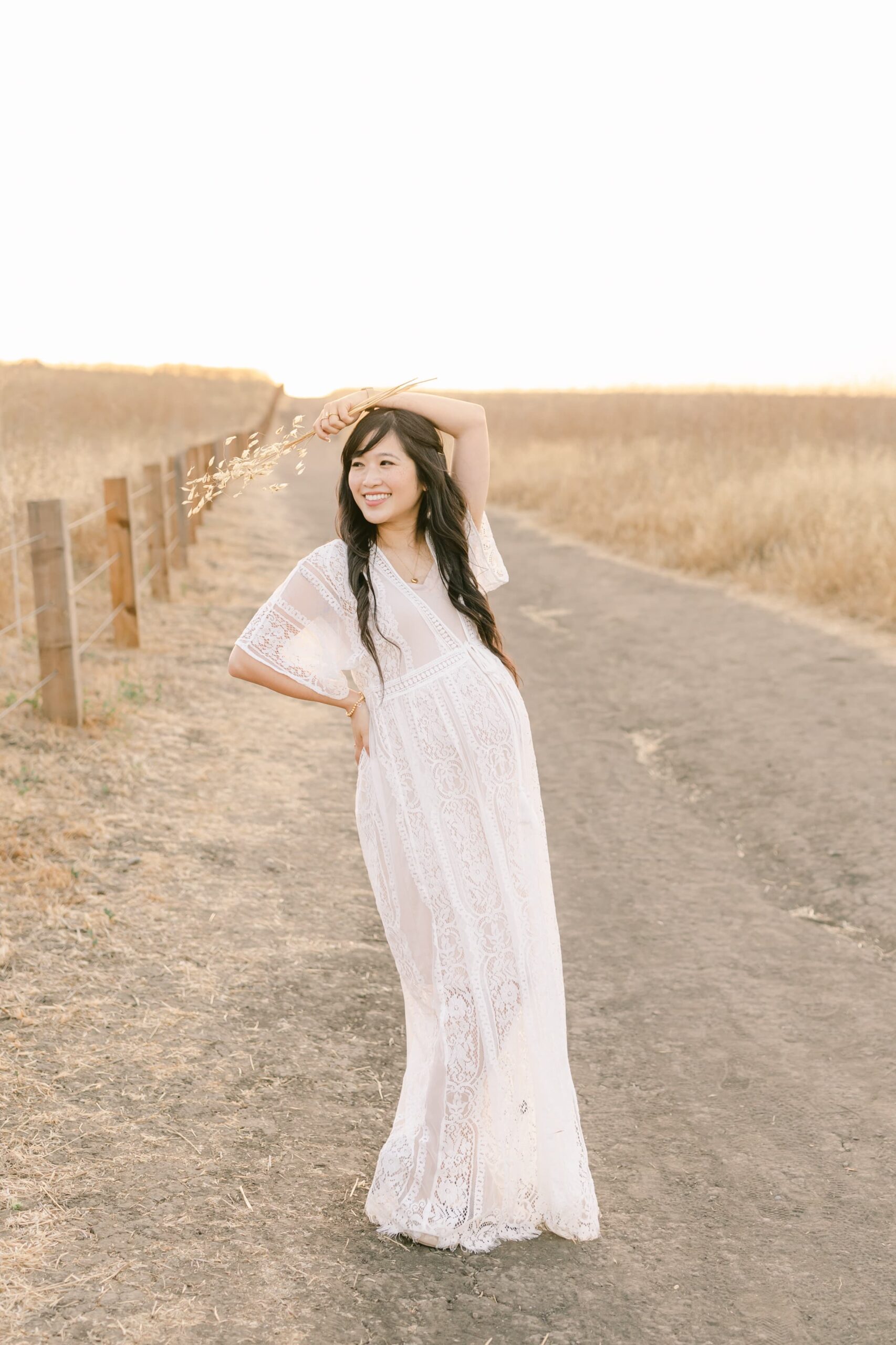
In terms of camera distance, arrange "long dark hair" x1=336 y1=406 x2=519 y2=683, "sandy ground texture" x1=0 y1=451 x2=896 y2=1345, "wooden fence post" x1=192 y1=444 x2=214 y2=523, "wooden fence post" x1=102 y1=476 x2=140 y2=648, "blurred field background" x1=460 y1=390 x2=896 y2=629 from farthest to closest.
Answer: "wooden fence post" x1=192 y1=444 x2=214 y2=523 → "blurred field background" x1=460 y1=390 x2=896 y2=629 → "wooden fence post" x1=102 y1=476 x2=140 y2=648 → "long dark hair" x1=336 y1=406 x2=519 y2=683 → "sandy ground texture" x1=0 y1=451 x2=896 y2=1345

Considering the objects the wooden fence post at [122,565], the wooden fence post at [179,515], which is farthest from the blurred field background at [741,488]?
the wooden fence post at [122,565]

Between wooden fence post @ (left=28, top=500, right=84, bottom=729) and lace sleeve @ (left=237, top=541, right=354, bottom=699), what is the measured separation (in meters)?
3.72

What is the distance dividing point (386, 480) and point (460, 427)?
256mm

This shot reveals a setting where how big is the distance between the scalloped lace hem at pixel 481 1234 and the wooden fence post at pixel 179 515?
29.2 feet

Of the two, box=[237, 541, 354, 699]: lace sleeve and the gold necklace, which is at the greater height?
the gold necklace

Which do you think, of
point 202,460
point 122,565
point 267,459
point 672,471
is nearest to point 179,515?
point 202,460

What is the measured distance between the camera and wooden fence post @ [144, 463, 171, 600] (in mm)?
10000

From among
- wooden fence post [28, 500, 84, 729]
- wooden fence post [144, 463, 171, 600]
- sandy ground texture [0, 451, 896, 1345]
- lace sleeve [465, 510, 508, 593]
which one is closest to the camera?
sandy ground texture [0, 451, 896, 1345]

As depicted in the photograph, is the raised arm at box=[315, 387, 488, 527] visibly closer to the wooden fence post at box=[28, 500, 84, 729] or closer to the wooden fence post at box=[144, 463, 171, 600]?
the wooden fence post at box=[28, 500, 84, 729]

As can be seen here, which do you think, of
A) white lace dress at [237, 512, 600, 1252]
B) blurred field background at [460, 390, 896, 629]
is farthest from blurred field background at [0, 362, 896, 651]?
white lace dress at [237, 512, 600, 1252]

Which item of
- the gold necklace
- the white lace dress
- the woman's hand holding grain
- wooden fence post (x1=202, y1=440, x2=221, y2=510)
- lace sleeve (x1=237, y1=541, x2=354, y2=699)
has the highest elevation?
the woman's hand holding grain

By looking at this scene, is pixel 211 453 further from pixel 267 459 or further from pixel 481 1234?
pixel 481 1234

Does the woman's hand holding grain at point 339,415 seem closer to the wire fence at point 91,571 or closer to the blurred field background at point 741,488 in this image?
the wire fence at point 91,571

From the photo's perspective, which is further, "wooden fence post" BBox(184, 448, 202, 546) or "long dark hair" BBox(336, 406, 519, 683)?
"wooden fence post" BBox(184, 448, 202, 546)
